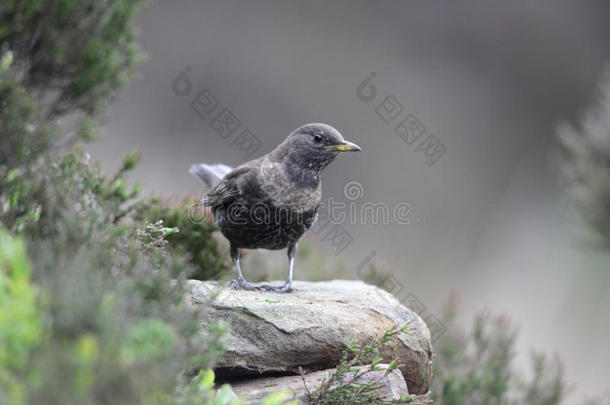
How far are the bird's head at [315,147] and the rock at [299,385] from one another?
5.52 feet

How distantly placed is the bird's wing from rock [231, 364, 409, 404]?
1534mm

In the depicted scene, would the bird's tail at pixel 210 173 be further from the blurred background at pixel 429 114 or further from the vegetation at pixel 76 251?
the blurred background at pixel 429 114

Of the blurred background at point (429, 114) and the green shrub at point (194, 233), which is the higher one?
the blurred background at point (429, 114)

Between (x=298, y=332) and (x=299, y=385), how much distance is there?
1.05ft

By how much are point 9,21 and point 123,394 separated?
2.61m

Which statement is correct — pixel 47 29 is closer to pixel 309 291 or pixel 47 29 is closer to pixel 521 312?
pixel 309 291

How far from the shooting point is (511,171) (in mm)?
12305

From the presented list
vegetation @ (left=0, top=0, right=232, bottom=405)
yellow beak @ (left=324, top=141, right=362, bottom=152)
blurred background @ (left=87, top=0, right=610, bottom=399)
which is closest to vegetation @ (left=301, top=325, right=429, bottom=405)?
vegetation @ (left=0, top=0, right=232, bottom=405)

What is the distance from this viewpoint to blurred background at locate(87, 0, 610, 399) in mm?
11055

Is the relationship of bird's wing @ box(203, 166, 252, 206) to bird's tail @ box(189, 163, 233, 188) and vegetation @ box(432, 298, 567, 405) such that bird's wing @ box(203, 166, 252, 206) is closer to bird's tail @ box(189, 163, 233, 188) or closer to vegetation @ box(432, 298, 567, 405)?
bird's tail @ box(189, 163, 233, 188)

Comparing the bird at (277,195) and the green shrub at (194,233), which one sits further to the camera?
the green shrub at (194,233)

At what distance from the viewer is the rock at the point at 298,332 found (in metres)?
3.34

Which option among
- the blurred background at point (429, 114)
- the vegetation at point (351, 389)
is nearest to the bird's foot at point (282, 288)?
the vegetation at point (351, 389)

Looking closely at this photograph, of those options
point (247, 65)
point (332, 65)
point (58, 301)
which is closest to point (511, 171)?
point (332, 65)
